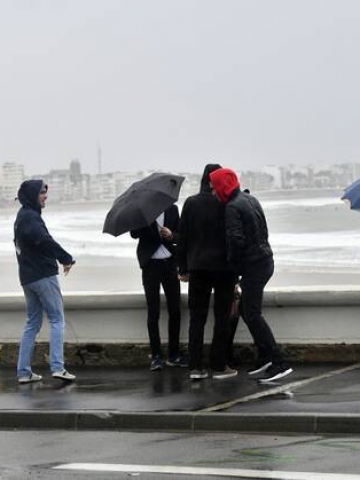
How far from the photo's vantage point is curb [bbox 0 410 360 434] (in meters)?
6.61

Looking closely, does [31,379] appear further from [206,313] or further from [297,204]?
[297,204]

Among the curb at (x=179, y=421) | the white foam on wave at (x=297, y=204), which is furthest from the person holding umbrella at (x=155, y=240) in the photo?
the white foam on wave at (x=297, y=204)

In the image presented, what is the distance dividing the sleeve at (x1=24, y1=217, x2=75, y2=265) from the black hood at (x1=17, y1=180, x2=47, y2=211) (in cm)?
15

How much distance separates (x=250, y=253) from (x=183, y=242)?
634 millimetres

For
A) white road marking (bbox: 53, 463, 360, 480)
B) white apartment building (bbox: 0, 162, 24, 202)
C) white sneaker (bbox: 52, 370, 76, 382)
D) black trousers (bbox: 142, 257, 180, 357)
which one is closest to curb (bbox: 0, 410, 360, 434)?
white road marking (bbox: 53, 463, 360, 480)

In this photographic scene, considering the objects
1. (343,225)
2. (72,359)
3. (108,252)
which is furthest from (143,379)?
(343,225)

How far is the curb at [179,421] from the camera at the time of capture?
661 centimetres

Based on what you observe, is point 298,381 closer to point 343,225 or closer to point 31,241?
point 31,241

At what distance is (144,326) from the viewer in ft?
30.3

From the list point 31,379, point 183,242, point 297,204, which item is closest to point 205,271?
point 183,242

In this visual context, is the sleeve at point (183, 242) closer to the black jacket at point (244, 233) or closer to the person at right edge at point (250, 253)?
the person at right edge at point (250, 253)

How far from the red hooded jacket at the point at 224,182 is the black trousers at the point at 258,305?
2.01ft

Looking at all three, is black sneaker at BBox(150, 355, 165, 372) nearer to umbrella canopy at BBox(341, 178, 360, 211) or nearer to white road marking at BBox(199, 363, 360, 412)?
white road marking at BBox(199, 363, 360, 412)

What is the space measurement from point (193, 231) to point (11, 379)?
2.18 meters
